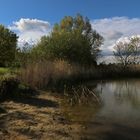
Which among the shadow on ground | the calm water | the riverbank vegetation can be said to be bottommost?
the calm water

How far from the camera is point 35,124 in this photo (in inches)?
334

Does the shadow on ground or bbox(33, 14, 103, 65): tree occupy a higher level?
bbox(33, 14, 103, 65): tree

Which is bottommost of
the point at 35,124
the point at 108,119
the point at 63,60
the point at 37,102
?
the point at 108,119

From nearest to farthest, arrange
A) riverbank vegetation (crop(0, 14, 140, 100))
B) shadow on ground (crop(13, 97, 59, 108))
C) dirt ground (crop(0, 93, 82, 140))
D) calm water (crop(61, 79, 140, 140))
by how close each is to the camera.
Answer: dirt ground (crop(0, 93, 82, 140)) → calm water (crop(61, 79, 140, 140)) → shadow on ground (crop(13, 97, 59, 108)) → riverbank vegetation (crop(0, 14, 140, 100))

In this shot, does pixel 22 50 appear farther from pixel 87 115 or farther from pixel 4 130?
pixel 4 130

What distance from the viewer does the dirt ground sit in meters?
7.43

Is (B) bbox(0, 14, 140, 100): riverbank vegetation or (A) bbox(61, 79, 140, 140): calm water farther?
(B) bbox(0, 14, 140, 100): riverbank vegetation

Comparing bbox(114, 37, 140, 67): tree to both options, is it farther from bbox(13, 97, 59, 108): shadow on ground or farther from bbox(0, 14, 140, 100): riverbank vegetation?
bbox(13, 97, 59, 108): shadow on ground

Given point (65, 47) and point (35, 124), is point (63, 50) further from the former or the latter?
Result: point (35, 124)

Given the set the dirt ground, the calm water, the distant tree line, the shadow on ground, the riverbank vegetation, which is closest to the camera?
the dirt ground

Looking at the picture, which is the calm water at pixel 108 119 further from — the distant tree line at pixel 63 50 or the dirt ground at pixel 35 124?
the distant tree line at pixel 63 50

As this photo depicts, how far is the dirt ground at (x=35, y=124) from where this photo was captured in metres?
7.43

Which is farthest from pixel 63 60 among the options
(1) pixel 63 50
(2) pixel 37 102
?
(2) pixel 37 102

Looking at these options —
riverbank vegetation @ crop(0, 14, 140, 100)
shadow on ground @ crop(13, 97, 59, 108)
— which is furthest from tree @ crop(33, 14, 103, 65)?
shadow on ground @ crop(13, 97, 59, 108)
